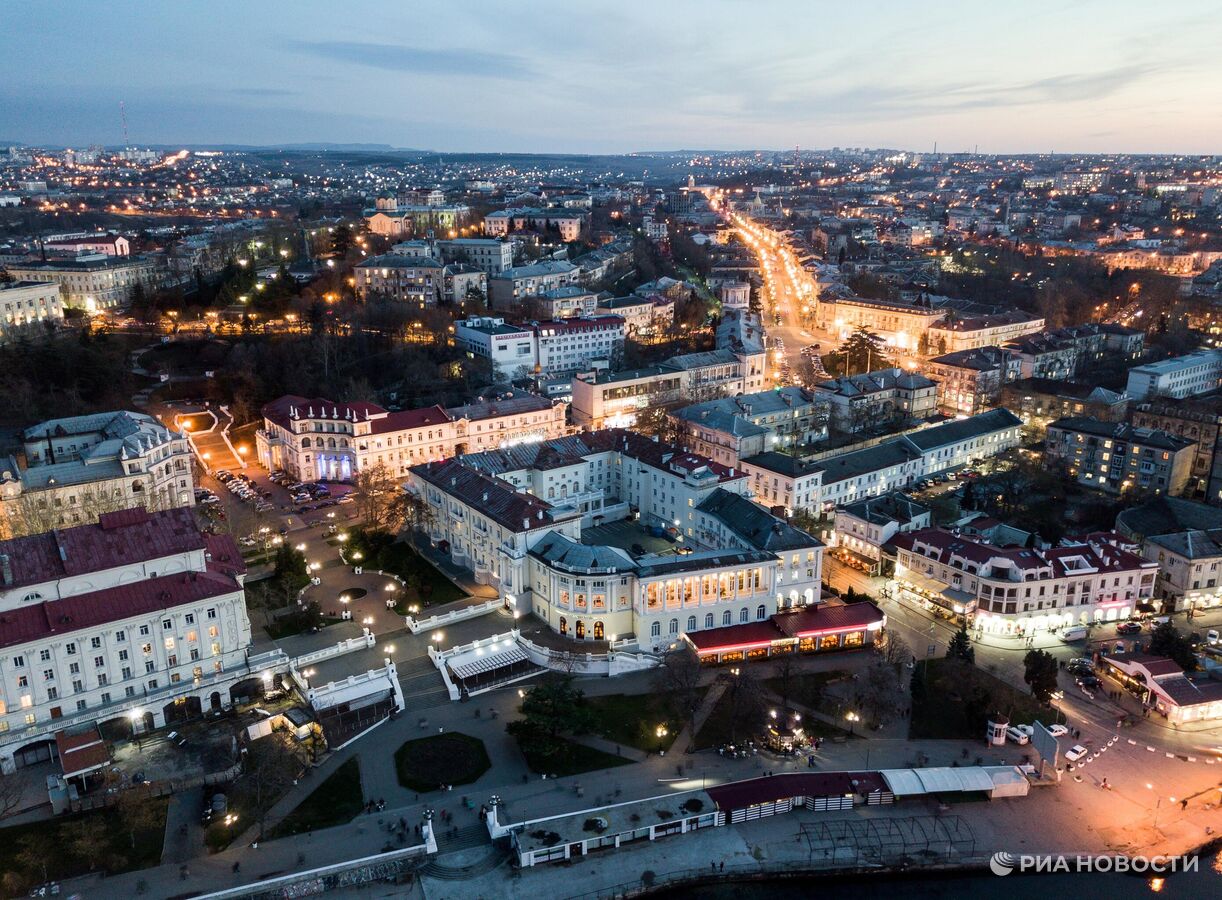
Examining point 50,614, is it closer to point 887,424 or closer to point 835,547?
point 835,547

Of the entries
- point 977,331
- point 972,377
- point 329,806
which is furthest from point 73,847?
point 977,331

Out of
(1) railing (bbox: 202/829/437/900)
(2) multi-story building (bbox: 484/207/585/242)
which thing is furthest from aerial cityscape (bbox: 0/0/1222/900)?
(2) multi-story building (bbox: 484/207/585/242)

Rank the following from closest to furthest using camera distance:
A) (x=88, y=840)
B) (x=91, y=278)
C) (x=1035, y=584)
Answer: (x=88, y=840) < (x=1035, y=584) < (x=91, y=278)

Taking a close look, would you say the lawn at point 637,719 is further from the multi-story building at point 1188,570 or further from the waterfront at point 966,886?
the multi-story building at point 1188,570

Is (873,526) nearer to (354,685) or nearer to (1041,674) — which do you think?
(1041,674)

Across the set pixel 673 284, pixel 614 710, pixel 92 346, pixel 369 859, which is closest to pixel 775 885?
pixel 614 710

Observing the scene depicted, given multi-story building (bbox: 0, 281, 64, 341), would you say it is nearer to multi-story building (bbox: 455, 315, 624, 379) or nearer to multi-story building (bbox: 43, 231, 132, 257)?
multi-story building (bbox: 43, 231, 132, 257)
